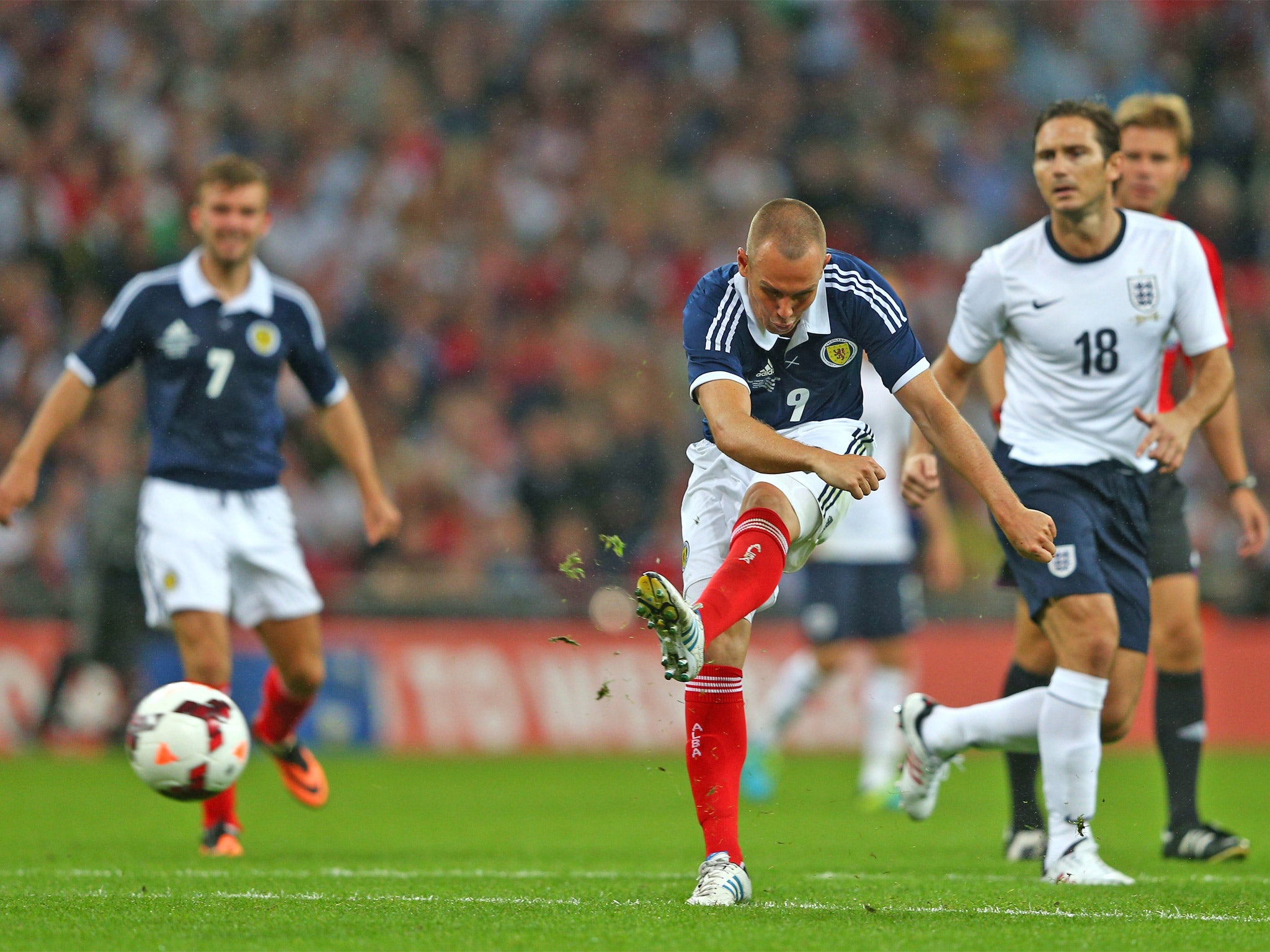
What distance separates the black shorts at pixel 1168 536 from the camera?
6473 mm

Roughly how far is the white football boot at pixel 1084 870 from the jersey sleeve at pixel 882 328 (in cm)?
168

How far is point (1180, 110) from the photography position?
6863 mm

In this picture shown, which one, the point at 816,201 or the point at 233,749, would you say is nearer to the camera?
the point at 233,749

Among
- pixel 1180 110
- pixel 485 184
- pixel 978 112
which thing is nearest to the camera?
pixel 1180 110

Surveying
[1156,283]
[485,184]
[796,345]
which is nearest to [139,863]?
[796,345]

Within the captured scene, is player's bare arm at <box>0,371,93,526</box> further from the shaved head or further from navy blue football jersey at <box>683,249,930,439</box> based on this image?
the shaved head

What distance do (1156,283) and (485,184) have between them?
11541 millimetres

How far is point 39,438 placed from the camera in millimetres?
6883

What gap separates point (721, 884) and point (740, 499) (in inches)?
48.9

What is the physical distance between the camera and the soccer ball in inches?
223

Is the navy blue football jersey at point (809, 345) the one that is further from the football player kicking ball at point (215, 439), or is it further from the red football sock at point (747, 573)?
the football player kicking ball at point (215, 439)

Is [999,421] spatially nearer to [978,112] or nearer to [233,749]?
[233,749]

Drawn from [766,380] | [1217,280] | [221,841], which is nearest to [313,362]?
[221,841]

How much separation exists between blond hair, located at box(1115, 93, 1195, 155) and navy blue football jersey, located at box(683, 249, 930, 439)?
2122mm
